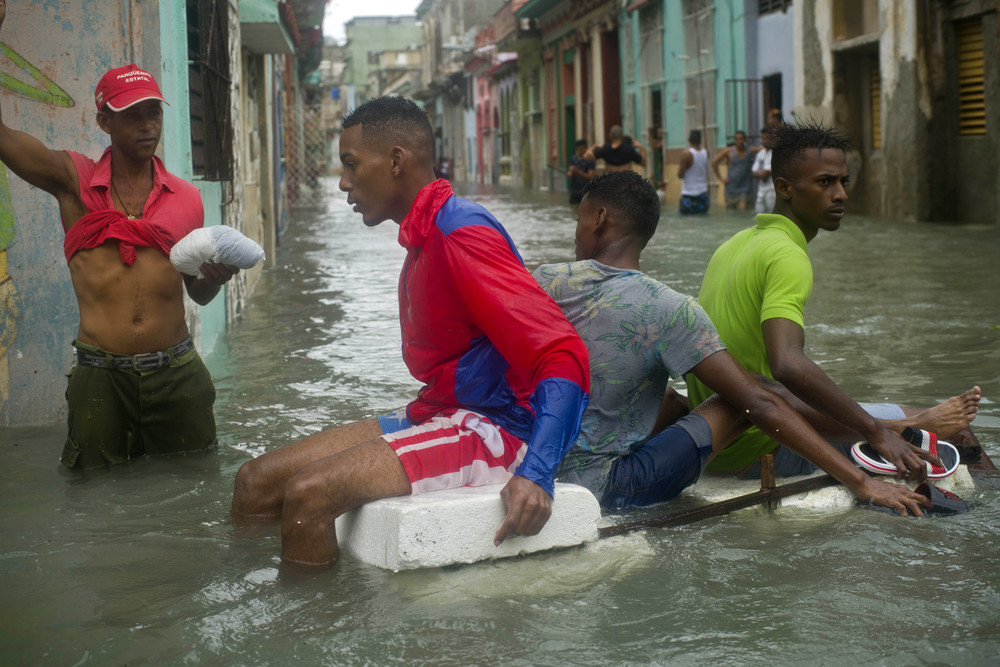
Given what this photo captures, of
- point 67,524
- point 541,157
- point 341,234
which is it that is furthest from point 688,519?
point 541,157

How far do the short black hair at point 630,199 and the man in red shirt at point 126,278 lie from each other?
56.4 inches

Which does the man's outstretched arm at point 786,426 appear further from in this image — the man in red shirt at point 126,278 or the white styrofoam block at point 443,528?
→ the man in red shirt at point 126,278

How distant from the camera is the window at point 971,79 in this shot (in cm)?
1506

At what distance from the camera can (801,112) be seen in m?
18.8

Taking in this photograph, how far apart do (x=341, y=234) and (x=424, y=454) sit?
15.2 meters

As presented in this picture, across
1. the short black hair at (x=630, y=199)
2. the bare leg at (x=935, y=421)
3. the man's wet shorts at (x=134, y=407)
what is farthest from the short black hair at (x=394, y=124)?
the man's wet shorts at (x=134, y=407)

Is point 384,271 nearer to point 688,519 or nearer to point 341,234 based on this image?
point 341,234

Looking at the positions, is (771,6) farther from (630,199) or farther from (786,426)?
(786,426)

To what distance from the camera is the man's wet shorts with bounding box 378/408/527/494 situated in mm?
3277

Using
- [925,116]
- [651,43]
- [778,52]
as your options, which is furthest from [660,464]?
[651,43]

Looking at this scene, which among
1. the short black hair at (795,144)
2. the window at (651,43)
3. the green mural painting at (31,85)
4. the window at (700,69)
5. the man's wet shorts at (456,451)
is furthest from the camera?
the window at (651,43)

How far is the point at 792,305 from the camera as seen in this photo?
12.2 feet

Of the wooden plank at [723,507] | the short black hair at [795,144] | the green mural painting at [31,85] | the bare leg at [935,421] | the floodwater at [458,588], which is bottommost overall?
the floodwater at [458,588]

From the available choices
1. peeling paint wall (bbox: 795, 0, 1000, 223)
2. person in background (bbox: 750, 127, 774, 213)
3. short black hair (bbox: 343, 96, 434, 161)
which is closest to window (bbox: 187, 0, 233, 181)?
short black hair (bbox: 343, 96, 434, 161)
